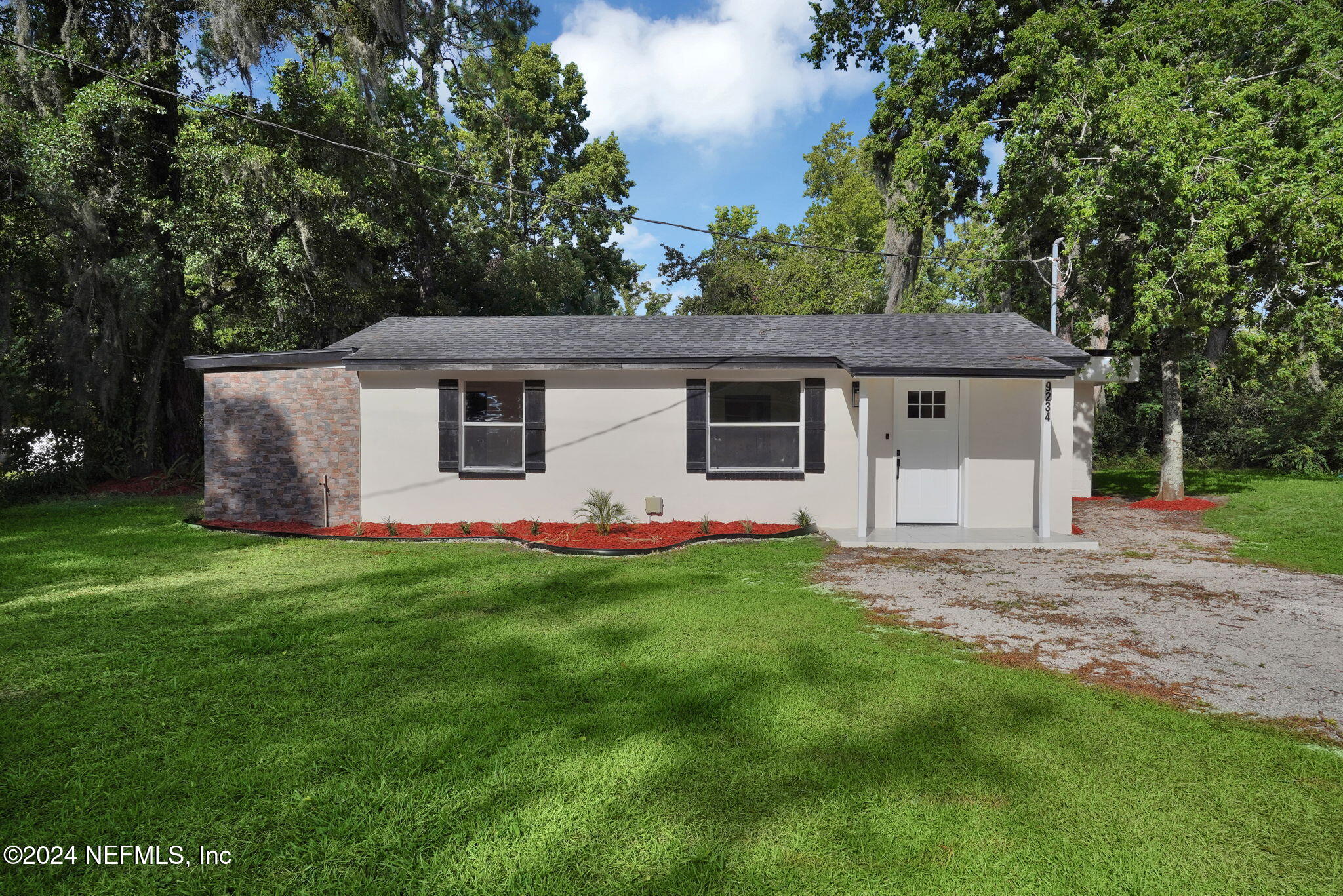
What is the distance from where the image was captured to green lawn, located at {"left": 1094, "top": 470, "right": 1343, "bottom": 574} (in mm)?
8281

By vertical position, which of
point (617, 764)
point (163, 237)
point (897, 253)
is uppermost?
point (897, 253)

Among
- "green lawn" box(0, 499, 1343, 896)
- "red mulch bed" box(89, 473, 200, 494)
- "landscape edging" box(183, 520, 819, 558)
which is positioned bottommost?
"green lawn" box(0, 499, 1343, 896)

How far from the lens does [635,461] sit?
969 centimetres

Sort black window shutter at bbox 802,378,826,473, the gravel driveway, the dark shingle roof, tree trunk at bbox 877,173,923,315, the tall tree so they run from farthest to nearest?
tree trunk at bbox 877,173,923,315 < the tall tree < black window shutter at bbox 802,378,826,473 < the dark shingle roof < the gravel driveway

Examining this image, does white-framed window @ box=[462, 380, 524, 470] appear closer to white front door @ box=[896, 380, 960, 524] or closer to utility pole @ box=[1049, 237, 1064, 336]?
white front door @ box=[896, 380, 960, 524]

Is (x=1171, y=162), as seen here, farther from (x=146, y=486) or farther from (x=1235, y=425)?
(x=146, y=486)

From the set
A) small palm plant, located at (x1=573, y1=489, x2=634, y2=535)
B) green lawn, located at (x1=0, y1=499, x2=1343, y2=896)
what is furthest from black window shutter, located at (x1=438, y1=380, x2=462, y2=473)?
green lawn, located at (x1=0, y1=499, x2=1343, y2=896)

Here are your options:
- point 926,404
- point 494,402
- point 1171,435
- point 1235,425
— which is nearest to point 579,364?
point 494,402

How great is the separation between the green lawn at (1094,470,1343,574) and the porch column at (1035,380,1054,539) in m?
2.20

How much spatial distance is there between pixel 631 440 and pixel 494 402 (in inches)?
83.8

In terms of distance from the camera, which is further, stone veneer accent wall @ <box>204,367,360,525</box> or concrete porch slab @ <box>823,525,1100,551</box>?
stone veneer accent wall @ <box>204,367,360,525</box>

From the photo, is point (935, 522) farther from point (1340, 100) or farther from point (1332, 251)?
point (1340, 100)

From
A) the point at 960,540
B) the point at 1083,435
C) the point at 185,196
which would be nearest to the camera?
the point at 960,540

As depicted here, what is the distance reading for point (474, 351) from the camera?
959cm
